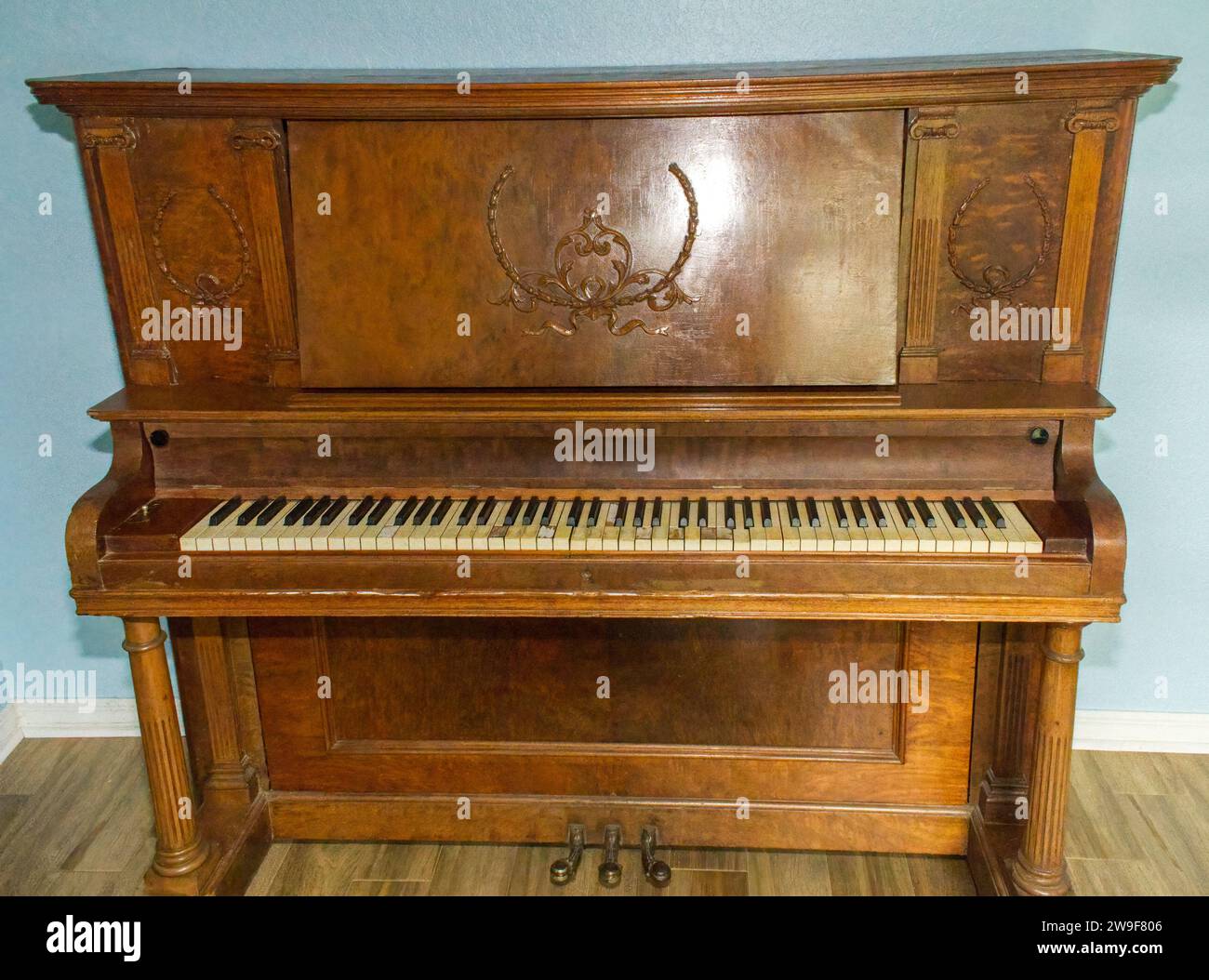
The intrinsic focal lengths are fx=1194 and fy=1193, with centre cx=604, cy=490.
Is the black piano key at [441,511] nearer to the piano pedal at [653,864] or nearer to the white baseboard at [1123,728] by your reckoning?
the piano pedal at [653,864]

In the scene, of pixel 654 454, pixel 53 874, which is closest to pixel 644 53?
pixel 654 454

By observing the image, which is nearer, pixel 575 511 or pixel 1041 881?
pixel 575 511

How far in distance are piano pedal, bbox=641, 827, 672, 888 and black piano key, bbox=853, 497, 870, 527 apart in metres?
1.01

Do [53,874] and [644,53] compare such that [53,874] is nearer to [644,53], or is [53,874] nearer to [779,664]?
[779,664]

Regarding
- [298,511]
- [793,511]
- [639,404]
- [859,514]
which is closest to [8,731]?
[298,511]

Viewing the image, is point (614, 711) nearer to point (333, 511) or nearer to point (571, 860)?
point (571, 860)

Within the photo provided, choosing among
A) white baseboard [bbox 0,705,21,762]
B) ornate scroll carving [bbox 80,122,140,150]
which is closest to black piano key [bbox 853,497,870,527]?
ornate scroll carving [bbox 80,122,140,150]

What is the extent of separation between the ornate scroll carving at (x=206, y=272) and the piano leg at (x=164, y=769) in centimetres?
76

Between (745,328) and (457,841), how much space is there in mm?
1537

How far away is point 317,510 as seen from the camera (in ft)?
8.47

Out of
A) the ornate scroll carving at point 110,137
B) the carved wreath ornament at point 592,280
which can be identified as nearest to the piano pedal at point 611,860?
the carved wreath ornament at point 592,280

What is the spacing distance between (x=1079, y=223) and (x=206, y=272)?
1.94m

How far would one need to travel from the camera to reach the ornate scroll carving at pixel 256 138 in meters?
2.58

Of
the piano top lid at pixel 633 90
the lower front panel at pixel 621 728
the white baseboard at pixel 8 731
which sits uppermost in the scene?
the piano top lid at pixel 633 90
